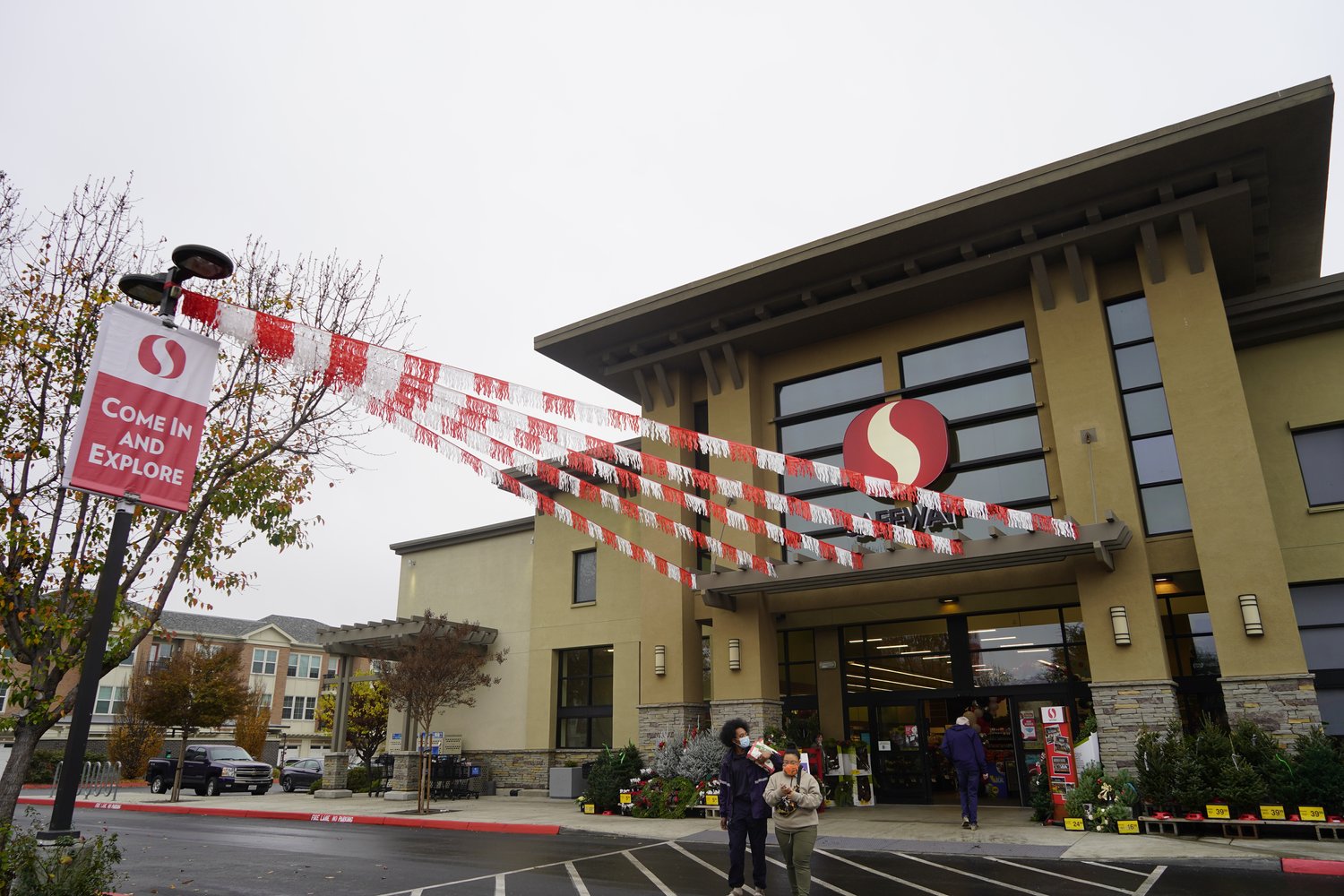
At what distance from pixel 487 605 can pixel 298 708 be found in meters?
41.2

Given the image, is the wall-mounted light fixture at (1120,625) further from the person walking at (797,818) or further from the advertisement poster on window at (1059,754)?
the person walking at (797,818)

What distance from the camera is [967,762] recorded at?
13594mm

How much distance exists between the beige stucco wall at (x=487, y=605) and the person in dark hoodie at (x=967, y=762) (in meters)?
13.9

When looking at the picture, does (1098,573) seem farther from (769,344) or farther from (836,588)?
(769,344)

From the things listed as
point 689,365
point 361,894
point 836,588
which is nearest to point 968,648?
point 836,588

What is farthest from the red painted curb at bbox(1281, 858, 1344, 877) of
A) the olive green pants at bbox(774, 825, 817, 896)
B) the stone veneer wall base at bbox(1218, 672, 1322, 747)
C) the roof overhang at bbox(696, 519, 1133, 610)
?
the olive green pants at bbox(774, 825, 817, 896)

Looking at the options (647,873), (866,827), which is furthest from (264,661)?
(647,873)

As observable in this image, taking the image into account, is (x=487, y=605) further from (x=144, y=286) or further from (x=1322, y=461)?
(x=1322, y=461)

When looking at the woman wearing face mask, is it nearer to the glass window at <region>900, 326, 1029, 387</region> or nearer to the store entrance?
the store entrance

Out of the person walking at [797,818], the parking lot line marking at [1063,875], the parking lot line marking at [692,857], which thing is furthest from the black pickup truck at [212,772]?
the person walking at [797,818]

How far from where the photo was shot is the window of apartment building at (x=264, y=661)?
5741 cm

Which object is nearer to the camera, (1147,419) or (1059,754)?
(1059,754)

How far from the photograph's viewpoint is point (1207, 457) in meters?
14.6

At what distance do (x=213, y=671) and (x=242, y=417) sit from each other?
25787 millimetres
